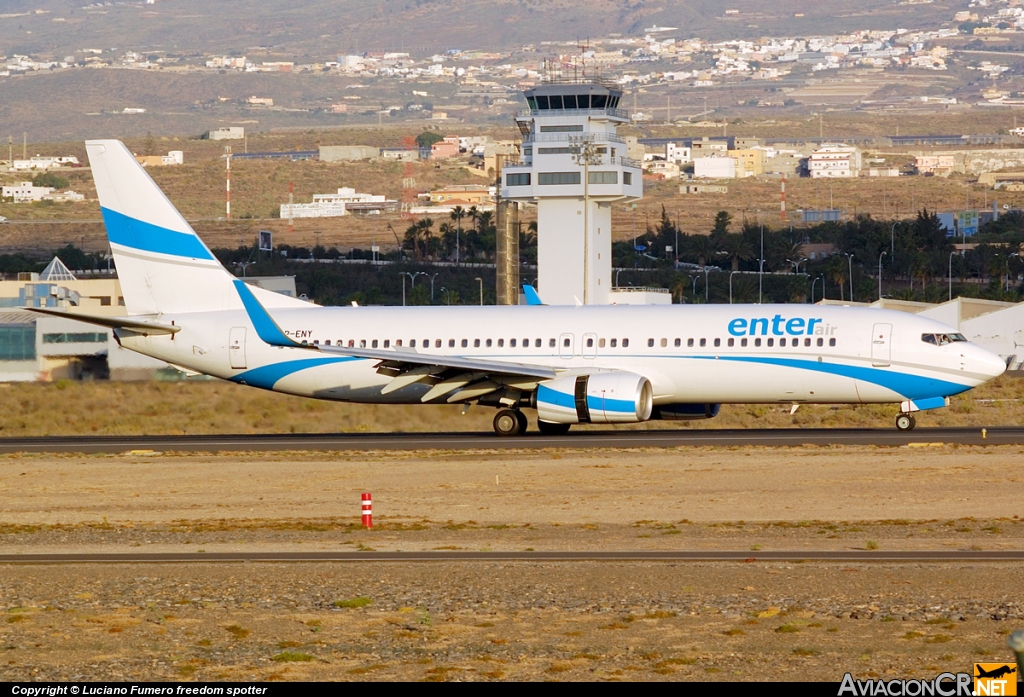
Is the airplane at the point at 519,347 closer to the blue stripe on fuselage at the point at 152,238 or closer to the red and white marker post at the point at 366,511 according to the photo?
the blue stripe on fuselage at the point at 152,238

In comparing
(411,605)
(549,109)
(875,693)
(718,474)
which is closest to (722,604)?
Answer: (411,605)

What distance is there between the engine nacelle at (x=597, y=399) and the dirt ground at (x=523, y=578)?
15.4 feet

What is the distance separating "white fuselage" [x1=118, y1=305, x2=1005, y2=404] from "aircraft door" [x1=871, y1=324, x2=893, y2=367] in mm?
35

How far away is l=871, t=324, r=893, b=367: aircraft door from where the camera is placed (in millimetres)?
37281

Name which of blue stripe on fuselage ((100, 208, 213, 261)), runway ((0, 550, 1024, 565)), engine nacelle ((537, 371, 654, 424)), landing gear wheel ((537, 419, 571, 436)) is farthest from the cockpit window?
blue stripe on fuselage ((100, 208, 213, 261))

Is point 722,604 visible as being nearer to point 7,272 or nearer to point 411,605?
point 411,605

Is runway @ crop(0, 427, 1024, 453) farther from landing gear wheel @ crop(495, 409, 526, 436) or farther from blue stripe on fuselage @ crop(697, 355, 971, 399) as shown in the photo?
blue stripe on fuselage @ crop(697, 355, 971, 399)

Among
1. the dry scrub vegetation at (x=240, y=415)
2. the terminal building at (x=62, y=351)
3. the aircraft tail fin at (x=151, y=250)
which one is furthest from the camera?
the terminal building at (x=62, y=351)

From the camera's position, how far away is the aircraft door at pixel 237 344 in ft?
136

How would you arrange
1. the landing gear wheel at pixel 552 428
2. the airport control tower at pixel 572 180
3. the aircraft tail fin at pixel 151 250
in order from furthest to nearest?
the airport control tower at pixel 572 180 → the aircraft tail fin at pixel 151 250 → the landing gear wheel at pixel 552 428

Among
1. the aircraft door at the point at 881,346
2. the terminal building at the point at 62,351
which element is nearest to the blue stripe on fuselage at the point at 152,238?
the terminal building at the point at 62,351

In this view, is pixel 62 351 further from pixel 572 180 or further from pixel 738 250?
pixel 738 250

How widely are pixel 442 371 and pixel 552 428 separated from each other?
3813 millimetres

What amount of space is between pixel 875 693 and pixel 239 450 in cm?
2722
